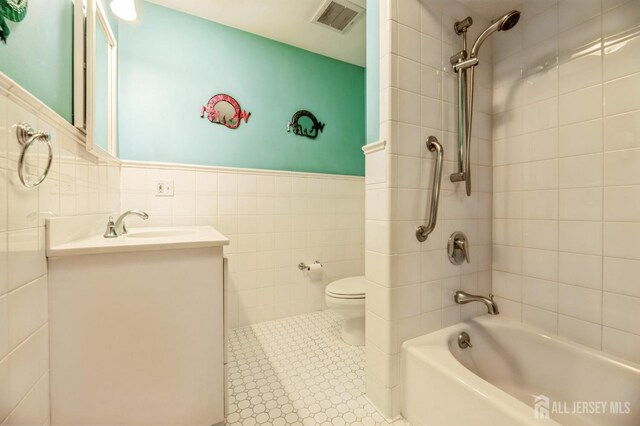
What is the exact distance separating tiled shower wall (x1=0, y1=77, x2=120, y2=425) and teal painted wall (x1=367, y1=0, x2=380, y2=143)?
3.84 feet

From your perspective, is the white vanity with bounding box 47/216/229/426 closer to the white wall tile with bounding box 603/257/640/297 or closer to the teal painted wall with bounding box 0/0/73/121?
the teal painted wall with bounding box 0/0/73/121

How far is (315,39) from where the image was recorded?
2.10m

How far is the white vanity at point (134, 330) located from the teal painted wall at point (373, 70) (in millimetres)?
849

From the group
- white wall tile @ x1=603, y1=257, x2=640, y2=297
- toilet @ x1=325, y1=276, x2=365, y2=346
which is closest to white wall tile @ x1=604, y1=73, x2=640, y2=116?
white wall tile @ x1=603, y1=257, x2=640, y2=297

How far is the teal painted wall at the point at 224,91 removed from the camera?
5.55 ft

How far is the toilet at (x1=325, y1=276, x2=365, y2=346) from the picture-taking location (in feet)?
5.14

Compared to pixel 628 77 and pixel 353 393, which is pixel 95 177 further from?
pixel 628 77

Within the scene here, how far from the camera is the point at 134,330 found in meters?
0.87

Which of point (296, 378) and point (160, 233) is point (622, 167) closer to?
point (296, 378)

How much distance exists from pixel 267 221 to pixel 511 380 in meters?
1.73

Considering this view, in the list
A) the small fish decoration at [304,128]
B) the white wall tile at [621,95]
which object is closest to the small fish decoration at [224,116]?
the small fish decoration at [304,128]

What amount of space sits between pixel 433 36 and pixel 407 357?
4.65 ft

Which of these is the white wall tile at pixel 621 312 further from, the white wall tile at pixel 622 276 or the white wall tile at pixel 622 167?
the white wall tile at pixel 622 167

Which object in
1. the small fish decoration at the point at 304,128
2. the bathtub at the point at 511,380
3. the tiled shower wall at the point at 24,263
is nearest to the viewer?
the tiled shower wall at the point at 24,263
